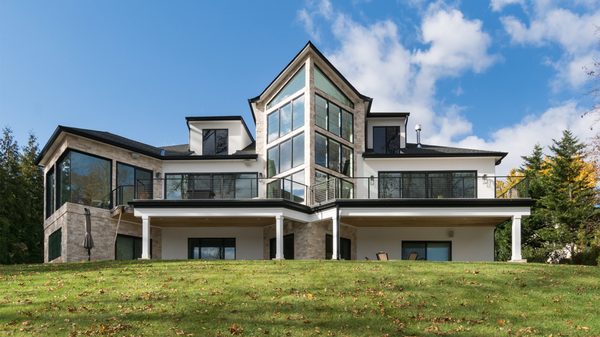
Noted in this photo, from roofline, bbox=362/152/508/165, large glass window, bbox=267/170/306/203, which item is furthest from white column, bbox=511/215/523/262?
large glass window, bbox=267/170/306/203

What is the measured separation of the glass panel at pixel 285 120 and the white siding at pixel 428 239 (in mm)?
6020

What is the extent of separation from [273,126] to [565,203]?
18678 mm

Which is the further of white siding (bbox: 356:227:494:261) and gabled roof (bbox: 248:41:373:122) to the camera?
white siding (bbox: 356:227:494:261)

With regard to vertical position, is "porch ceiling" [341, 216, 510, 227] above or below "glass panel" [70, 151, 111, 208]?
below

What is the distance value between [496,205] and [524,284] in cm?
899

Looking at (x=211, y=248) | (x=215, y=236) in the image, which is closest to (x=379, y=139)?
(x=215, y=236)

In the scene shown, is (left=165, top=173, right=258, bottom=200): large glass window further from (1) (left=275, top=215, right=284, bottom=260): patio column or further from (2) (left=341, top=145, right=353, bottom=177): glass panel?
(2) (left=341, top=145, right=353, bottom=177): glass panel

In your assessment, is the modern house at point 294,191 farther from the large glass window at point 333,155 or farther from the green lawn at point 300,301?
the green lawn at point 300,301

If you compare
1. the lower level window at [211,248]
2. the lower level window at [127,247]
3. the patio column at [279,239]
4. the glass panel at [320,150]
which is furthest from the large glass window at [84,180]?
the glass panel at [320,150]

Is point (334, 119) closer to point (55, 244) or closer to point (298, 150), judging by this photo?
point (298, 150)

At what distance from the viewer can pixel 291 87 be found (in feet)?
85.8

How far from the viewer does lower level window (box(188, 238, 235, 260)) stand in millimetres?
25984

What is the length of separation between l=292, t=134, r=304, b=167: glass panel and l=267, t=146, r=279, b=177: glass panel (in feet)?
4.02

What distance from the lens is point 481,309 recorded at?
36.4ft
